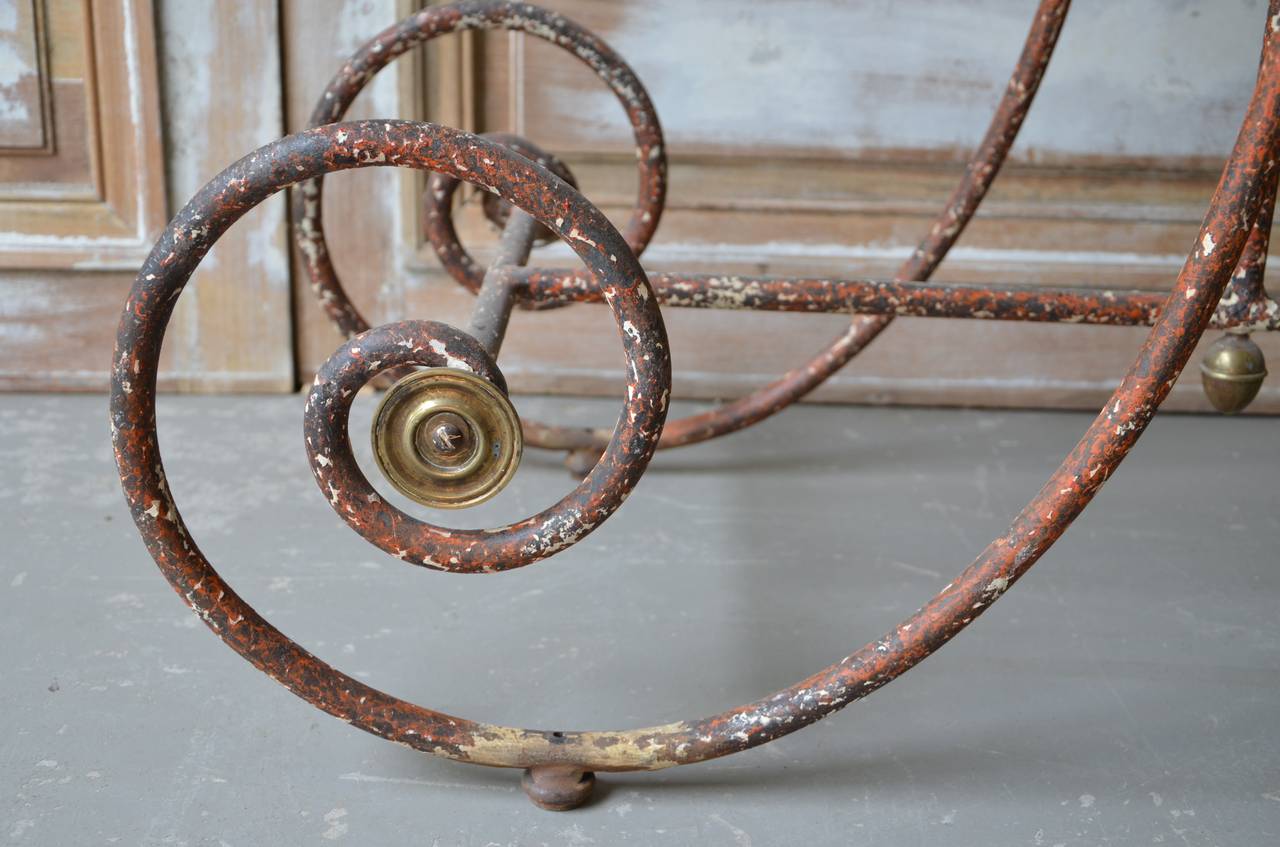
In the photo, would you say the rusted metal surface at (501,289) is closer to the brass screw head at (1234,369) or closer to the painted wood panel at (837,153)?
the painted wood panel at (837,153)

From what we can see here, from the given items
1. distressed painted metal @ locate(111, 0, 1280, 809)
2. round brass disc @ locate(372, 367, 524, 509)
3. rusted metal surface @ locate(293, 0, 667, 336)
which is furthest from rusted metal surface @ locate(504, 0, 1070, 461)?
round brass disc @ locate(372, 367, 524, 509)

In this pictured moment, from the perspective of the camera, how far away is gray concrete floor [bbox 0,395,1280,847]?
0.96 m

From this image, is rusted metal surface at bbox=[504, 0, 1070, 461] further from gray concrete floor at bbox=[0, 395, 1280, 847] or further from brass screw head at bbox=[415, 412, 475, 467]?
brass screw head at bbox=[415, 412, 475, 467]

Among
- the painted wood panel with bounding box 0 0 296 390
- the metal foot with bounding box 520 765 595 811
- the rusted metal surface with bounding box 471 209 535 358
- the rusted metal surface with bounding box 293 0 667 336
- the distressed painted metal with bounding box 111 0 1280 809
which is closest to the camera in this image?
the distressed painted metal with bounding box 111 0 1280 809

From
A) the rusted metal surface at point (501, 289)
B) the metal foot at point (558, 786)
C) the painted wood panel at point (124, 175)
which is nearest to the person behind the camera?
the metal foot at point (558, 786)

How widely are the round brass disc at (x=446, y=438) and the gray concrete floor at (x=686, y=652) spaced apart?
0.28 metres

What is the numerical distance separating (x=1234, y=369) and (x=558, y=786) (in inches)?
29.3

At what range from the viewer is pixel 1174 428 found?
192cm

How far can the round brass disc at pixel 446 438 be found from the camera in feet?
2.69

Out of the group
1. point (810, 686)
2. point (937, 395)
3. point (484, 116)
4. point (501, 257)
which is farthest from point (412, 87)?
point (810, 686)

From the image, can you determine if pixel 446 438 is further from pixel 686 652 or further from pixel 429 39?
pixel 429 39

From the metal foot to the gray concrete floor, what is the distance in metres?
0.01

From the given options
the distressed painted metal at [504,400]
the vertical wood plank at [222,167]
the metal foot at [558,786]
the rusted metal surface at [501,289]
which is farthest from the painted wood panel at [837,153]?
the metal foot at [558,786]

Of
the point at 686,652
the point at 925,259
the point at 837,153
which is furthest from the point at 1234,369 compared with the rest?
the point at 837,153
